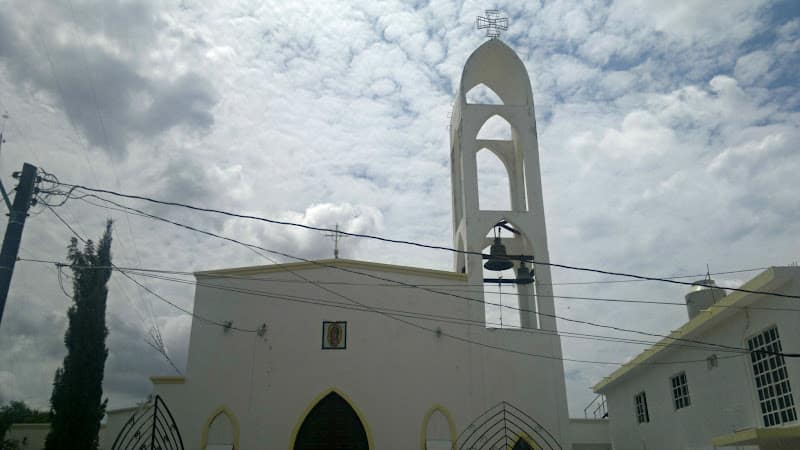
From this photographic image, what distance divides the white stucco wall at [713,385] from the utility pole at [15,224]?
12272mm

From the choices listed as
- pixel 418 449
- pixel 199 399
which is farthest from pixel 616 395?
pixel 199 399

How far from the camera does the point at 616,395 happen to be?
2378cm

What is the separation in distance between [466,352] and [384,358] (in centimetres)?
214

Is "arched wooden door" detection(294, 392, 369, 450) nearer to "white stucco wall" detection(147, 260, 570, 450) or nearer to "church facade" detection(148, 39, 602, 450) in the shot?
"church facade" detection(148, 39, 602, 450)

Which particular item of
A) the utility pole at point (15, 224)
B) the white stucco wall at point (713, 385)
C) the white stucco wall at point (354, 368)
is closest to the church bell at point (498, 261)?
the white stucco wall at point (354, 368)

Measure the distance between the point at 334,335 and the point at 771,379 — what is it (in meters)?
10.1

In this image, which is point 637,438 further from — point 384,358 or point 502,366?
point 384,358

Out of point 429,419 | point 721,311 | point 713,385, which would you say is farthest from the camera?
point 429,419

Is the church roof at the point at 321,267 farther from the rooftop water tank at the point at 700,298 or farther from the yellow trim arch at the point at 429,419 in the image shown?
the rooftop water tank at the point at 700,298

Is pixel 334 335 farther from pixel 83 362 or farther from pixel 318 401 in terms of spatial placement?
pixel 83 362

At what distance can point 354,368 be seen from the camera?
18062mm

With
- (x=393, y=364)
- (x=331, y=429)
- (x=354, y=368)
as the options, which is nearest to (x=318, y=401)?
(x=331, y=429)

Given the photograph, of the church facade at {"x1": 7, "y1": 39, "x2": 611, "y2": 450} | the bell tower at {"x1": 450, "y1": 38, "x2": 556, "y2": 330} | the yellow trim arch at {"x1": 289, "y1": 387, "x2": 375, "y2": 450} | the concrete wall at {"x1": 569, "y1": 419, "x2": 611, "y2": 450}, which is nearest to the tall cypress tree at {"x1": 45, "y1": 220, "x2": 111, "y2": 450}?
the church facade at {"x1": 7, "y1": 39, "x2": 611, "y2": 450}

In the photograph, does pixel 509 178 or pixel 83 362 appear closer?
pixel 83 362
